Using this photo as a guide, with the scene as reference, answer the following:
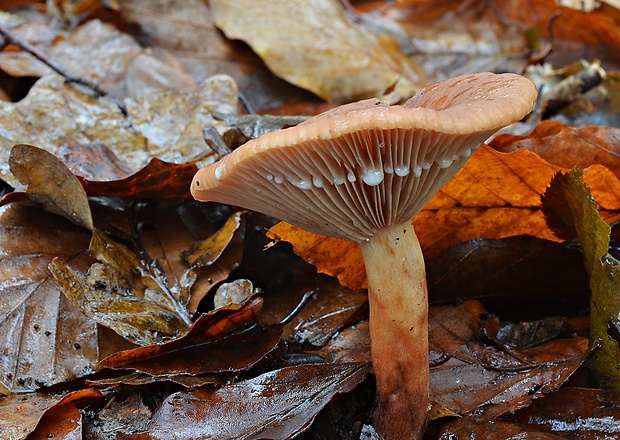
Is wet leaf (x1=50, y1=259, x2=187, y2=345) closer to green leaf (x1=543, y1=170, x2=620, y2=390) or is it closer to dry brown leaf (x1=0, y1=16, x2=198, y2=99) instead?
green leaf (x1=543, y1=170, x2=620, y2=390)

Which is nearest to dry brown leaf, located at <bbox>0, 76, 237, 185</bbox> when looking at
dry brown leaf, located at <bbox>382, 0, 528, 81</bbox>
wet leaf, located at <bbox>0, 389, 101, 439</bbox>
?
wet leaf, located at <bbox>0, 389, 101, 439</bbox>

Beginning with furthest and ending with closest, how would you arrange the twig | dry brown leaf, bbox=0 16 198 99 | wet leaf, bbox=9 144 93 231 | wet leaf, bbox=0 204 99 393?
1. dry brown leaf, bbox=0 16 198 99
2. the twig
3. wet leaf, bbox=9 144 93 231
4. wet leaf, bbox=0 204 99 393

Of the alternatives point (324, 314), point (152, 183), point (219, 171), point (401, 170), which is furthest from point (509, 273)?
point (152, 183)

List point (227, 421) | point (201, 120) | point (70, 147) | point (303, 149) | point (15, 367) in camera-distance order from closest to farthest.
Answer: point (303, 149) < point (227, 421) < point (15, 367) < point (70, 147) < point (201, 120)

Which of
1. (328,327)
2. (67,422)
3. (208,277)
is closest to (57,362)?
(67,422)

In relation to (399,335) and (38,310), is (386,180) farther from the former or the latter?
(38,310)

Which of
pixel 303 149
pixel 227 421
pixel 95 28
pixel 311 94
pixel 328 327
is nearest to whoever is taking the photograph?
pixel 303 149

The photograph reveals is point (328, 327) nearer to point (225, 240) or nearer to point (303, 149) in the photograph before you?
point (225, 240)
